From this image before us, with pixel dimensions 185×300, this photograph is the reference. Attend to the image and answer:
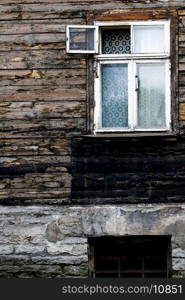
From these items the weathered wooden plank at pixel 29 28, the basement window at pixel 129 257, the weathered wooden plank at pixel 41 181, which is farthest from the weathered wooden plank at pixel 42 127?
the basement window at pixel 129 257

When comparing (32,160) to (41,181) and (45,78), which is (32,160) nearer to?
(41,181)

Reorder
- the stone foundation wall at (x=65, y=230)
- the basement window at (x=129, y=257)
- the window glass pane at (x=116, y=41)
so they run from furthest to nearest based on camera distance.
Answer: the window glass pane at (x=116, y=41) → the basement window at (x=129, y=257) → the stone foundation wall at (x=65, y=230)

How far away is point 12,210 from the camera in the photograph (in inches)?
401

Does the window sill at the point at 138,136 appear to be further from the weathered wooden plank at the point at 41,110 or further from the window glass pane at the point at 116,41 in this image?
the window glass pane at the point at 116,41

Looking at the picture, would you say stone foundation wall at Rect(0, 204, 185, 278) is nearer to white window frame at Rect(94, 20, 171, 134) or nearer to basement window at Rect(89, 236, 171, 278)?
basement window at Rect(89, 236, 171, 278)

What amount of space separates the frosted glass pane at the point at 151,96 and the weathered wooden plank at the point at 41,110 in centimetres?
70

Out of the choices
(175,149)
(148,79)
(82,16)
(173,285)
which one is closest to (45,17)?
(82,16)

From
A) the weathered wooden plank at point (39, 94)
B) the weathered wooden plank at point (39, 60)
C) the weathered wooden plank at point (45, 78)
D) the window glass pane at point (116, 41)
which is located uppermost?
the window glass pane at point (116, 41)

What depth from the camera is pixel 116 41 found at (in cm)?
1046

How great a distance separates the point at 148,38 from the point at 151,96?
0.69 meters

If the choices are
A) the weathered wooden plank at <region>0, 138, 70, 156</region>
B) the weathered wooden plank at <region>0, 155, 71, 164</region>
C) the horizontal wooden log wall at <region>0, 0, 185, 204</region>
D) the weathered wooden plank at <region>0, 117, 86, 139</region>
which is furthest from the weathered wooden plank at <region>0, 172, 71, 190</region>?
the weathered wooden plank at <region>0, 117, 86, 139</region>

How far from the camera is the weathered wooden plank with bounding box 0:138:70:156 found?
10.3 meters

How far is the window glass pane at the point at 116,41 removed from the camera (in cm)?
1044

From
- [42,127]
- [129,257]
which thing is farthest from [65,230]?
[42,127]
